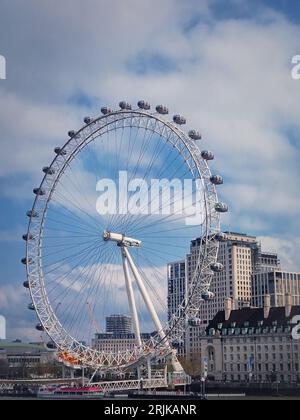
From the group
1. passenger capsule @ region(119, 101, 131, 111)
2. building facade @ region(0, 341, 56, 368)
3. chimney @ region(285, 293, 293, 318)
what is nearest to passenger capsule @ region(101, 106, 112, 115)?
passenger capsule @ region(119, 101, 131, 111)

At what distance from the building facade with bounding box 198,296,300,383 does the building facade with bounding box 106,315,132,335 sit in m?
13.9

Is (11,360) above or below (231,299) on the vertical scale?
below

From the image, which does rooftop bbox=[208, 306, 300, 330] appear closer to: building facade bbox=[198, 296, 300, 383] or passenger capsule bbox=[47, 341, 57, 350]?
building facade bbox=[198, 296, 300, 383]

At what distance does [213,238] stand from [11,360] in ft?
64.9

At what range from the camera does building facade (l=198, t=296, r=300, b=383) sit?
74.5 ft

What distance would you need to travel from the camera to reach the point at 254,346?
2469 centimetres

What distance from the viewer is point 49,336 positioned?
19.7 meters

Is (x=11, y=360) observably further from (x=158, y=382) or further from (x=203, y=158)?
(x=203, y=158)

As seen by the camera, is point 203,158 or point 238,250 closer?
point 203,158

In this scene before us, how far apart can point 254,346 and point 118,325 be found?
19.5 metres

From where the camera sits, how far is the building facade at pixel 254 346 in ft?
74.5
